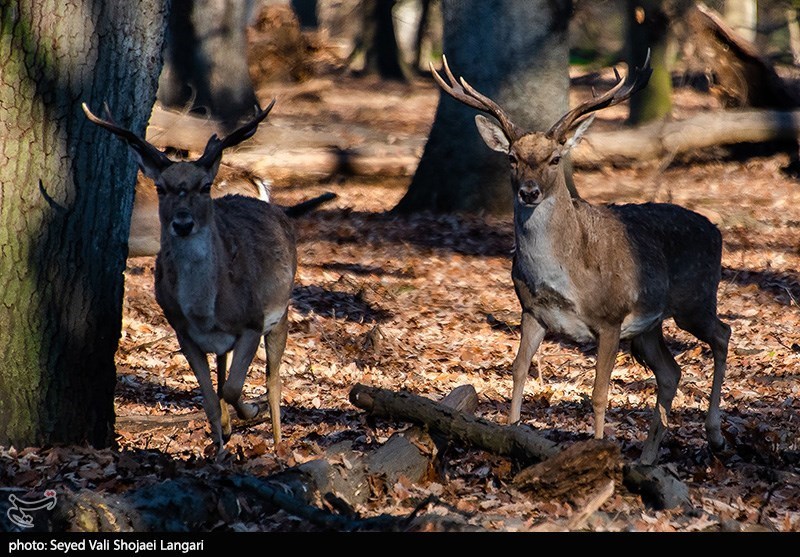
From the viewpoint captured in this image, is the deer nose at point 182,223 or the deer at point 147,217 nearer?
the deer nose at point 182,223

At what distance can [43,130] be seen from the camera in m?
6.68

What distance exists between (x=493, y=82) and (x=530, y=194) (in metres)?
7.84

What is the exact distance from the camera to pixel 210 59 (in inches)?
924

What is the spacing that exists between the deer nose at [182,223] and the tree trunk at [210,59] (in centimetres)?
1613

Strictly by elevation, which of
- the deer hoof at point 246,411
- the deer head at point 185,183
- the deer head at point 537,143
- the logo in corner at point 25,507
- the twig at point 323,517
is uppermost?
the deer head at point 537,143

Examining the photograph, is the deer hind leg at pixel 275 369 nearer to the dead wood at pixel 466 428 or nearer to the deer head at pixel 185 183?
the deer head at pixel 185 183

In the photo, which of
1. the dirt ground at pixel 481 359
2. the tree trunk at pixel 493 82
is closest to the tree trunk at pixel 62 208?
the dirt ground at pixel 481 359

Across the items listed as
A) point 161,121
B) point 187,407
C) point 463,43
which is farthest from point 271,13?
point 187,407

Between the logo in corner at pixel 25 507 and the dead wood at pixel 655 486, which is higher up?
the dead wood at pixel 655 486

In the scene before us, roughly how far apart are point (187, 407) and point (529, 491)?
3.83 m

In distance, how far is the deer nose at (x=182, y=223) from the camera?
7121 mm

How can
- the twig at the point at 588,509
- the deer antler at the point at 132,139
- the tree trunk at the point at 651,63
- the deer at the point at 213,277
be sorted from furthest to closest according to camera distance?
the tree trunk at the point at 651,63, the deer at the point at 213,277, the deer antler at the point at 132,139, the twig at the point at 588,509

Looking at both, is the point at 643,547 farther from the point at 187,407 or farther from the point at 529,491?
the point at 187,407

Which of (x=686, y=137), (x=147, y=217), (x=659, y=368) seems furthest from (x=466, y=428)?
(x=686, y=137)
